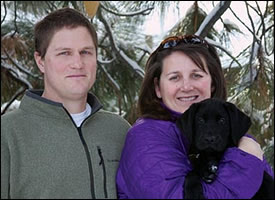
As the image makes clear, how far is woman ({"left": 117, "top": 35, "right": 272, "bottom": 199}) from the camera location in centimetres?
147

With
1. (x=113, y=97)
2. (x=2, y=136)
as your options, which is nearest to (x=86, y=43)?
(x=2, y=136)

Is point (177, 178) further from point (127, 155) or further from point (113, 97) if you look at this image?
point (113, 97)

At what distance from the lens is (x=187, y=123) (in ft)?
5.43

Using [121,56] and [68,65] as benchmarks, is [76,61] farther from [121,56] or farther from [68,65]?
[121,56]

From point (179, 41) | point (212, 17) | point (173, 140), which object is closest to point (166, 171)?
point (173, 140)

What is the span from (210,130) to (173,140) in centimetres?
13

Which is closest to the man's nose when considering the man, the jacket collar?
the man

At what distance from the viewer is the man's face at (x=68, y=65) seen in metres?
1.60

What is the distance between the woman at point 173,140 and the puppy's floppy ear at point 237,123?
0.02 meters

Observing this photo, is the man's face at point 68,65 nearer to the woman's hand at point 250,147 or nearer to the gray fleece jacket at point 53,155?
the gray fleece jacket at point 53,155

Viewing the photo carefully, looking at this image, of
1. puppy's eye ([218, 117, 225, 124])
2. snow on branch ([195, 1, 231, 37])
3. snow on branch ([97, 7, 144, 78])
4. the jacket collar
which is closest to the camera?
the jacket collar

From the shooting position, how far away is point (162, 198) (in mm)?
1442

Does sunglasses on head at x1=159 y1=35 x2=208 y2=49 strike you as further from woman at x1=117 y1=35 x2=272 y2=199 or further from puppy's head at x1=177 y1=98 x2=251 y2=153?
puppy's head at x1=177 y1=98 x2=251 y2=153

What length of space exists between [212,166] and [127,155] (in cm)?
25
